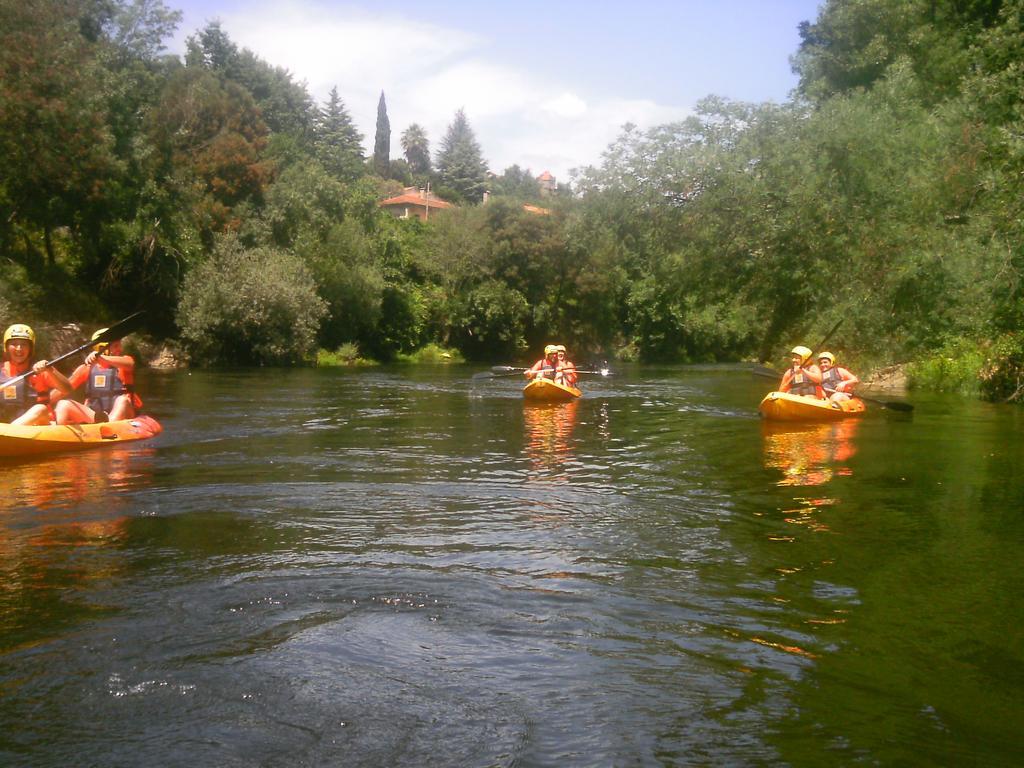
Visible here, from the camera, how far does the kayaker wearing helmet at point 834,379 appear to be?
55.4ft

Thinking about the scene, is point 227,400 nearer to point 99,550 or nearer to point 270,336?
point 99,550

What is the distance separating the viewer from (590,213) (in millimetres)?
27547

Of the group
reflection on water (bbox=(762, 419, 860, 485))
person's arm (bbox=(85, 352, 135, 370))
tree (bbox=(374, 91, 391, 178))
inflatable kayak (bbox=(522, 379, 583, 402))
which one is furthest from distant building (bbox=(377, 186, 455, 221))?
person's arm (bbox=(85, 352, 135, 370))

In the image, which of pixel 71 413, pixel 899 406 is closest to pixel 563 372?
pixel 899 406

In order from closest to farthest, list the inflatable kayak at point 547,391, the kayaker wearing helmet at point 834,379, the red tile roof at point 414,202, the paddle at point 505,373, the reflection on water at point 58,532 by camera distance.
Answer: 1. the reflection on water at point 58,532
2. the kayaker wearing helmet at point 834,379
3. the inflatable kayak at point 547,391
4. the paddle at point 505,373
5. the red tile roof at point 414,202

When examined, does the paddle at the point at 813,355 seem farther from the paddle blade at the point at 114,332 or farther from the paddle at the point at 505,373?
the paddle blade at the point at 114,332

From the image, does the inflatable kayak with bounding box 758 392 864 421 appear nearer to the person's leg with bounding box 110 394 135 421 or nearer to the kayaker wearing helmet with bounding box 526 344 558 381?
the kayaker wearing helmet with bounding box 526 344 558 381

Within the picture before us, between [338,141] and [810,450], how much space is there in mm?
72265

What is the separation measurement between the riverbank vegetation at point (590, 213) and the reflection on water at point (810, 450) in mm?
3591

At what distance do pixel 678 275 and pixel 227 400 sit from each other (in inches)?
500

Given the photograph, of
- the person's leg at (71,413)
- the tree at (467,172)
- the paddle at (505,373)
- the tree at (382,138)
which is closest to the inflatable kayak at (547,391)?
the person's leg at (71,413)

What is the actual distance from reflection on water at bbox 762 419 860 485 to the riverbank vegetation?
3591mm

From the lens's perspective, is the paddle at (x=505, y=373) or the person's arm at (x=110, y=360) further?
the paddle at (x=505, y=373)

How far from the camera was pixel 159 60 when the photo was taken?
36.3 m
